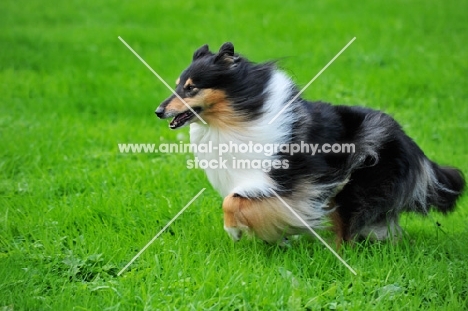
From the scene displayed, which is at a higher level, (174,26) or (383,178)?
(383,178)

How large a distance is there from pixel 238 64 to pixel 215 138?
57cm

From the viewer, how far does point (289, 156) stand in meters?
4.39

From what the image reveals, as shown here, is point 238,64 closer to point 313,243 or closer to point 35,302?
point 313,243

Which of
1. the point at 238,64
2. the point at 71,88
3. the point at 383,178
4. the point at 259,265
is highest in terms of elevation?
the point at 238,64

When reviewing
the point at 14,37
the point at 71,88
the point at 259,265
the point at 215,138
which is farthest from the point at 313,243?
the point at 14,37

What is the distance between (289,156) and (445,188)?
1.37 meters

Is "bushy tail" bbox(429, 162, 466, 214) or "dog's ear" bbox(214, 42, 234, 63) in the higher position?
"dog's ear" bbox(214, 42, 234, 63)

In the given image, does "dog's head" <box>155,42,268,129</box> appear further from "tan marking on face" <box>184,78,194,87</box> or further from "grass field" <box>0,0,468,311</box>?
"grass field" <box>0,0,468,311</box>

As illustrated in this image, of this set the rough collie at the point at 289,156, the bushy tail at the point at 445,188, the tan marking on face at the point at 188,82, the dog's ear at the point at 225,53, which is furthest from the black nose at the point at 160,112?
the bushy tail at the point at 445,188

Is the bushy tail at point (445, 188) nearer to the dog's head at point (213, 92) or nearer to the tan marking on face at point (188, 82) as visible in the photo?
the dog's head at point (213, 92)

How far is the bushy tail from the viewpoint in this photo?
15.8ft

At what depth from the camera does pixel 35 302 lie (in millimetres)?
3875

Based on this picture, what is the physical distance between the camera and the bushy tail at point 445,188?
482 cm

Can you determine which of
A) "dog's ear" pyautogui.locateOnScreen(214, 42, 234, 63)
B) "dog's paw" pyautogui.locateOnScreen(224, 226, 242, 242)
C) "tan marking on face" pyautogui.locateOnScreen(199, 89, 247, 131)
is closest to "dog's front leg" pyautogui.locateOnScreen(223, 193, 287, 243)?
"dog's paw" pyautogui.locateOnScreen(224, 226, 242, 242)
